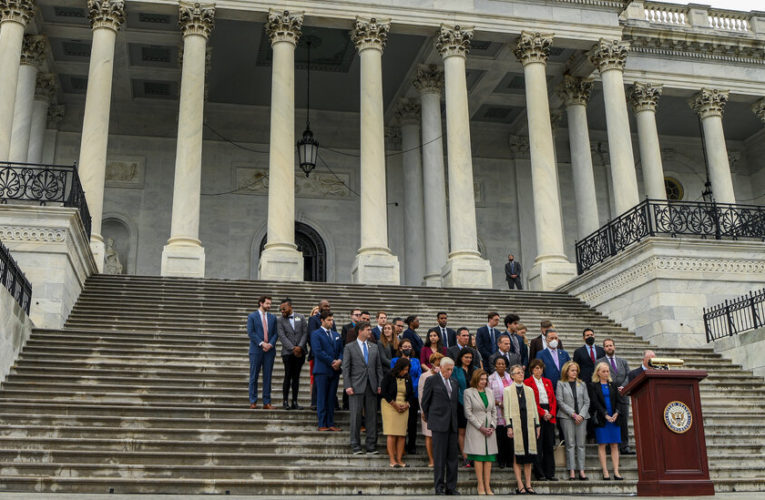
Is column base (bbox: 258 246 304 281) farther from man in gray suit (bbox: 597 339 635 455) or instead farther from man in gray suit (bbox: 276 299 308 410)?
man in gray suit (bbox: 597 339 635 455)

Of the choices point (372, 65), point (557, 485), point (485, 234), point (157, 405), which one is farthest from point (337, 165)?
point (557, 485)

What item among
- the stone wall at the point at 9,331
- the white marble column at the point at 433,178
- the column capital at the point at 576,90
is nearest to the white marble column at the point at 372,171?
the white marble column at the point at 433,178

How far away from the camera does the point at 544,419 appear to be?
33.6 ft

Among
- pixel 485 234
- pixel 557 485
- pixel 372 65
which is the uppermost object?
pixel 372 65

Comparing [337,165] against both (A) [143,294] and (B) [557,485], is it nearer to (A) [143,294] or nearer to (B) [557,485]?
(A) [143,294]

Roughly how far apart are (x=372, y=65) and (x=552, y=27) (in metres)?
6.04

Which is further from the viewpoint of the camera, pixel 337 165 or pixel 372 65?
pixel 337 165

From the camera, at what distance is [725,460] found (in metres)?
11.2

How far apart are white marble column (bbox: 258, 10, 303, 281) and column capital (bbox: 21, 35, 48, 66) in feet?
24.0

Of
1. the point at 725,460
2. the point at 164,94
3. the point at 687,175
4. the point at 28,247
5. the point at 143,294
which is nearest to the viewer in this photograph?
the point at 725,460

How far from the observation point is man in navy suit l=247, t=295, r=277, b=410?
38.2 feet

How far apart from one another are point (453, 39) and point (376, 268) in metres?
7.63

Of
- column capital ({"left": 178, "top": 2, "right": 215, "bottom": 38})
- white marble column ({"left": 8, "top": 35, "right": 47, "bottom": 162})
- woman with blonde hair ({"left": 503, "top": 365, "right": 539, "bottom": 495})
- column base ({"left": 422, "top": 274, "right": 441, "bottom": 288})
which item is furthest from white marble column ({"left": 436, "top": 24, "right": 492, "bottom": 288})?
woman with blonde hair ({"left": 503, "top": 365, "right": 539, "bottom": 495})

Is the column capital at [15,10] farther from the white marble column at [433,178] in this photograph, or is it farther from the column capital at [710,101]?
the column capital at [710,101]
